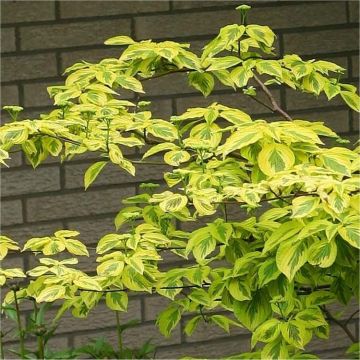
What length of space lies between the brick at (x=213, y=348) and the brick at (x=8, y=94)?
4.81 ft

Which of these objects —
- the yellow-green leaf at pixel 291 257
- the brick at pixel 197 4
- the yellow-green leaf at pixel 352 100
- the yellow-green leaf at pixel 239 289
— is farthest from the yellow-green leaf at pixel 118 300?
the brick at pixel 197 4

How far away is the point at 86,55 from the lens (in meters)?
4.68

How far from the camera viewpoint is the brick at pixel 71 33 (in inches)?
182

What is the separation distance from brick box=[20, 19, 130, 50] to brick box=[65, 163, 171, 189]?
0.60 m

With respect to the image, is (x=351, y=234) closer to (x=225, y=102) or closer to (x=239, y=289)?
(x=239, y=289)

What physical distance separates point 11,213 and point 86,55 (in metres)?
0.85

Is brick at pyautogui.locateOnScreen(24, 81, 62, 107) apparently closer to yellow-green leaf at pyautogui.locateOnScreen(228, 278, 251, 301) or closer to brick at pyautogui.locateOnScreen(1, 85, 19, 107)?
brick at pyautogui.locateOnScreen(1, 85, 19, 107)

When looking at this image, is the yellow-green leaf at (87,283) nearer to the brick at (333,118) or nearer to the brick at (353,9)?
the brick at (333,118)

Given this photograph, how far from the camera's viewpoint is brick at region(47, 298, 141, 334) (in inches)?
189

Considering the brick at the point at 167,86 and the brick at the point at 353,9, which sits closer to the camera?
the brick at the point at 167,86

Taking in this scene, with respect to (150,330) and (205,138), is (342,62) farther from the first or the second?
(205,138)

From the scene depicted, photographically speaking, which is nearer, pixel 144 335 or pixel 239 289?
pixel 239 289

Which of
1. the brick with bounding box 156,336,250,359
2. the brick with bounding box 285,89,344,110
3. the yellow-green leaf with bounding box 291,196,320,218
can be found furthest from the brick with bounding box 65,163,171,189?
the yellow-green leaf with bounding box 291,196,320,218

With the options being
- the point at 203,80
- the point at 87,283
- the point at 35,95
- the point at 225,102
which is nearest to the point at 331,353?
the point at 225,102
